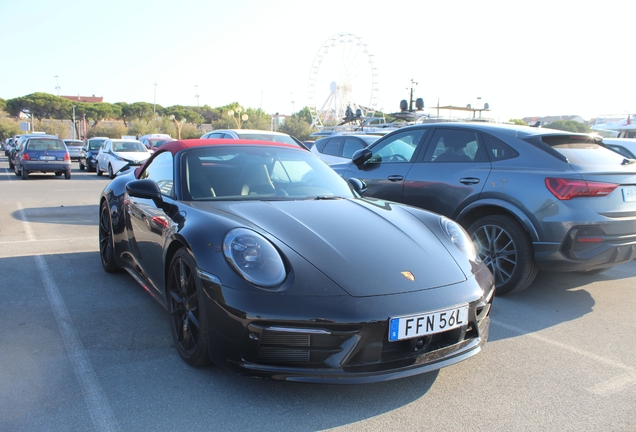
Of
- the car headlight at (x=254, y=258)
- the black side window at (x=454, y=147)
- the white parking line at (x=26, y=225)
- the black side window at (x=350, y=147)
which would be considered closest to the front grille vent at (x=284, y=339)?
the car headlight at (x=254, y=258)

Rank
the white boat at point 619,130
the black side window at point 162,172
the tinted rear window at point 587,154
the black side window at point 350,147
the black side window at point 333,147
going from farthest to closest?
1. the white boat at point 619,130
2. the black side window at point 333,147
3. the black side window at point 350,147
4. the tinted rear window at point 587,154
5. the black side window at point 162,172

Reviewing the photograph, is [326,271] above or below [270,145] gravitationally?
below

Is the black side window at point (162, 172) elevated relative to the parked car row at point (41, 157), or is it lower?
elevated

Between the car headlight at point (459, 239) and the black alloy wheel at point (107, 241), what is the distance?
309cm

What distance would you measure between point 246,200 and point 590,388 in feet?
7.86

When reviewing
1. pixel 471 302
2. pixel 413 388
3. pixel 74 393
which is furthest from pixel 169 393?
pixel 471 302

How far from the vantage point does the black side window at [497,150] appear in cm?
482

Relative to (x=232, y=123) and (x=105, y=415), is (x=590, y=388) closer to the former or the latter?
(x=105, y=415)

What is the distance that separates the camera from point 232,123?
175 feet

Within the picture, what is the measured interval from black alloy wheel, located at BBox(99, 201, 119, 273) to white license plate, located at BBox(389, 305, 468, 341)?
329 cm

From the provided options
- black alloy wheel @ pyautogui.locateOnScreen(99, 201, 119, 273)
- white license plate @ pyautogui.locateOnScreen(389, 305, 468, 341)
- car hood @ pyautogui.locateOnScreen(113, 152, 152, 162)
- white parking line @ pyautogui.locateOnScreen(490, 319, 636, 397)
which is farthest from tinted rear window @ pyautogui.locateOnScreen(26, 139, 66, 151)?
white license plate @ pyautogui.locateOnScreen(389, 305, 468, 341)

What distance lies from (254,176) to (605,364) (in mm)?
2673

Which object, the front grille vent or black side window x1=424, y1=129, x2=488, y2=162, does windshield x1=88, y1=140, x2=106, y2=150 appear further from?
the front grille vent

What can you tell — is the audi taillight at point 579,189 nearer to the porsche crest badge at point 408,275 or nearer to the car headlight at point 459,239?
the car headlight at point 459,239
